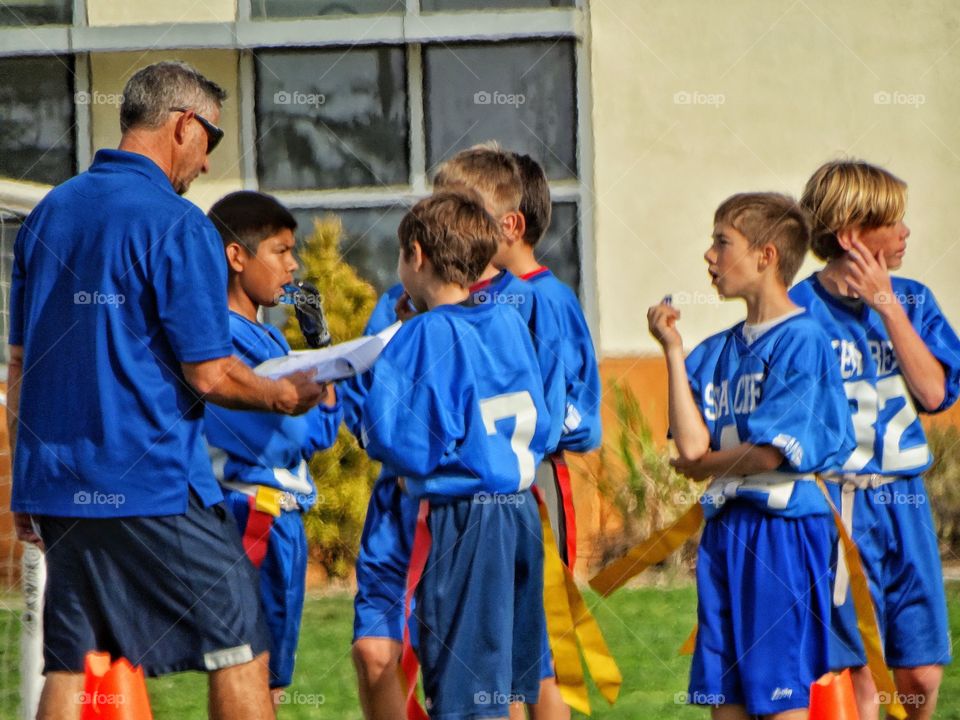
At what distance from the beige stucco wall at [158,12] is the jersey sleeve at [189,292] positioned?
21.0ft

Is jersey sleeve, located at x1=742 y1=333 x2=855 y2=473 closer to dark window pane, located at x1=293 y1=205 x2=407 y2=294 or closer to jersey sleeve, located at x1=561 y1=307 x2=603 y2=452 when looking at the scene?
jersey sleeve, located at x1=561 y1=307 x2=603 y2=452

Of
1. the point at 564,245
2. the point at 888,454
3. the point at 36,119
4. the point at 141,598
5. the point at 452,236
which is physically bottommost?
the point at 141,598

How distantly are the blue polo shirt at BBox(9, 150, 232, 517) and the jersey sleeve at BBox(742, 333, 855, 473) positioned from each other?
149 cm

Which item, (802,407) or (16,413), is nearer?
(16,413)

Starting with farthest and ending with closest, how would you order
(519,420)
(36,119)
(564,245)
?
(36,119), (564,245), (519,420)

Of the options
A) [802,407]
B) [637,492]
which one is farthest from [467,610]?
→ [637,492]

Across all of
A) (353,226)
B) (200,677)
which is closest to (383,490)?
(200,677)

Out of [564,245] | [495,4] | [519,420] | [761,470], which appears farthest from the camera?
[564,245]

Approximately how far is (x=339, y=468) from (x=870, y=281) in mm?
4520

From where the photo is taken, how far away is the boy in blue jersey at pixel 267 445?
203 inches

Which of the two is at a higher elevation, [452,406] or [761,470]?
[452,406]

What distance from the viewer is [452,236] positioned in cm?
475

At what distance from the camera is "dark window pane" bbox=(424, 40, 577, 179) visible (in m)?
10.4

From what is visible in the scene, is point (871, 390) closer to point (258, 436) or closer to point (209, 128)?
point (258, 436)
